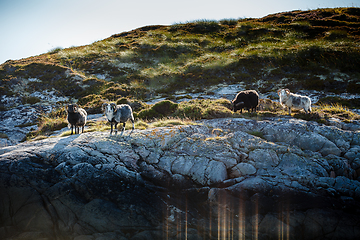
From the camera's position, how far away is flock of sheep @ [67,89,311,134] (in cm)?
1073

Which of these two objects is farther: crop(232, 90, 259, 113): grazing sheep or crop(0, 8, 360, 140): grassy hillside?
crop(0, 8, 360, 140): grassy hillside

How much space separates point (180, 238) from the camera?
22.6 ft

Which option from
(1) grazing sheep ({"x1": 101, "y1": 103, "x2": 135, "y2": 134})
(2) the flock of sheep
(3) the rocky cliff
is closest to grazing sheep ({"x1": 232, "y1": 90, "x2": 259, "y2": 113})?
(2) the flock of sheep

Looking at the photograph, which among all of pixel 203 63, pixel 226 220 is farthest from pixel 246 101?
pixel 203 63

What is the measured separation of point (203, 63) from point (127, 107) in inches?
1216

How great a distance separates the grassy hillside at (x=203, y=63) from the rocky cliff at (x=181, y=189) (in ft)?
43.9

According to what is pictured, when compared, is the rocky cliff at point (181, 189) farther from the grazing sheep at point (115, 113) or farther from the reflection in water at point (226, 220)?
the grazing sheep at point (115, 113)

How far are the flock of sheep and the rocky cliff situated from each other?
4.72ft

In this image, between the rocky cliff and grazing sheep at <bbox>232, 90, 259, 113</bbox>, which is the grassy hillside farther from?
the rocky cliff

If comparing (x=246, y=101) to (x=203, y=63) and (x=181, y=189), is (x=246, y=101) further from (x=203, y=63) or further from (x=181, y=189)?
(x=203, y=63)

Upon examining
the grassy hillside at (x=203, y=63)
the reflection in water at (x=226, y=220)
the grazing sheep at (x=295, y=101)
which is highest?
the grassy hillside at (x=203, y=63)

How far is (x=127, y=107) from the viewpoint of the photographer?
38.2ft

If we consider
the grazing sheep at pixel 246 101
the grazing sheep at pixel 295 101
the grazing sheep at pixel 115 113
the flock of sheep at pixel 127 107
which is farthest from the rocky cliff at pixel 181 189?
the grazing sheep at pixel 246 101

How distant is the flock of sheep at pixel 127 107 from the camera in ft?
35.2
